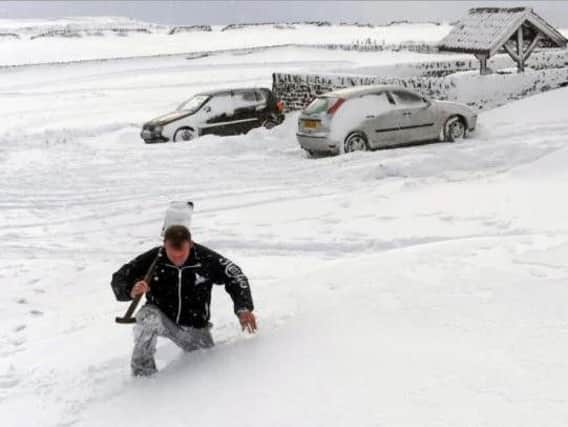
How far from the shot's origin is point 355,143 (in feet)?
50.4

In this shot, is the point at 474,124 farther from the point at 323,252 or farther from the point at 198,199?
the point at 323,252

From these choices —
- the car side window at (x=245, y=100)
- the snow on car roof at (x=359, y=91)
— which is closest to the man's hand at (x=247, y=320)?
the snow on car roof at (x=359, y=91)

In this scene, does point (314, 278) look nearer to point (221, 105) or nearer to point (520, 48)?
point (221, 105)

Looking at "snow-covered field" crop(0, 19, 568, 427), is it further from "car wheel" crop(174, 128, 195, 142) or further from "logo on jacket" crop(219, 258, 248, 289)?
"car wheel" crop(174, 128, 195, 142)

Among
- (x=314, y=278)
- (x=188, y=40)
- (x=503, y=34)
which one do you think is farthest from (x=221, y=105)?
(x=188, y=40)

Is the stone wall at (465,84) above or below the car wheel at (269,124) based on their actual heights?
above

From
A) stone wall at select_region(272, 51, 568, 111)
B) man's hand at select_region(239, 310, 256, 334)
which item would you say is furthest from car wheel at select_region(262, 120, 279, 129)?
man's hand at select_region(239, 310, 256, 334)

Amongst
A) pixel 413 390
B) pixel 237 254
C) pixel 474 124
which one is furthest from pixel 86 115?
pixel 413 390

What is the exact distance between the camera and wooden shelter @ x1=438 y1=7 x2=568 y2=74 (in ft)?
68.8

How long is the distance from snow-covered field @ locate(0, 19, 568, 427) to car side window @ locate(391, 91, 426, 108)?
994mm

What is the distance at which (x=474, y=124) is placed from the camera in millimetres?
16594

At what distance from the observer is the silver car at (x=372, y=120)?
49.8 ft

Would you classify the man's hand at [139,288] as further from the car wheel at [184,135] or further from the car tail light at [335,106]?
the car wheel at [184,135]

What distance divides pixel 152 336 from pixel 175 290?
→ 0.35m
